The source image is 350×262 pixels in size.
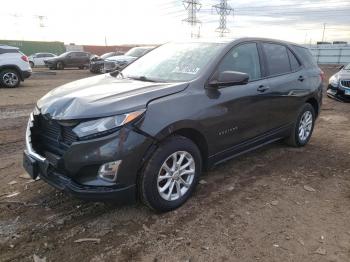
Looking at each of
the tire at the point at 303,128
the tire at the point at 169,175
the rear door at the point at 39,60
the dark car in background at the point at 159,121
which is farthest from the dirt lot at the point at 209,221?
the rear door at the point at 39,60

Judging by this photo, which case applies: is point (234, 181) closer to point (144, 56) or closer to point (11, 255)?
point (144, 56)

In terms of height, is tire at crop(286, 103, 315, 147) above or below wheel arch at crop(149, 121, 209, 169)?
below

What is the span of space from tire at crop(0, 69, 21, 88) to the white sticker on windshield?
11840 mm

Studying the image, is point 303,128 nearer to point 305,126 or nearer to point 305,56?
point 305,126

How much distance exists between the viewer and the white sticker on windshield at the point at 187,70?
414 cm

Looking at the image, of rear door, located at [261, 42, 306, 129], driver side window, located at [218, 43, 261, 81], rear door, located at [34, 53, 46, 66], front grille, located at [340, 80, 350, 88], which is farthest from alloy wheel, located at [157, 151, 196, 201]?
rear door, located at [34, 53, 46, 66]

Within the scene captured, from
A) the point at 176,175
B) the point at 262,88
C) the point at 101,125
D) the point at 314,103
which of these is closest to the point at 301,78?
the point at 314,103

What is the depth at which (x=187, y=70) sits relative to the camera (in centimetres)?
422

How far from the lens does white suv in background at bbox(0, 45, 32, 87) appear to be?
553 inches

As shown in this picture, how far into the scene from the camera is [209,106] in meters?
3.98

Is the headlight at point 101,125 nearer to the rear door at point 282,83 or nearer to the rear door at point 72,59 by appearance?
the rear door at point 282,83

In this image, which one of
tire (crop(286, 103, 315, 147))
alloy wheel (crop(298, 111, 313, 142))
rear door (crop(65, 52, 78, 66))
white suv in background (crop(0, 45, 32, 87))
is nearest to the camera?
tire (crop(286, 103, 315, 147))

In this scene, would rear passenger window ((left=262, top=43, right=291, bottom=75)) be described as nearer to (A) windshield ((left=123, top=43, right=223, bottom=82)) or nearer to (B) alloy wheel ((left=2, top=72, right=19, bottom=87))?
(A) windshield ((left=123, top=43, right=223, bottom=82))

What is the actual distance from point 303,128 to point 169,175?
332cm
